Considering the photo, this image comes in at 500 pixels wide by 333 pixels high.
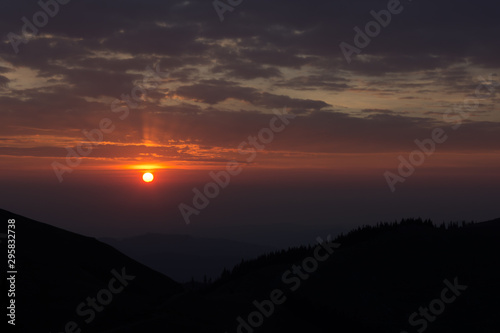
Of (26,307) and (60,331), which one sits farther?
(26,307)

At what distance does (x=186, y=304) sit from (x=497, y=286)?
32843mm

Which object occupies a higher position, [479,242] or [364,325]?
[479,242]

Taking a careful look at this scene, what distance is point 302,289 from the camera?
209 feet

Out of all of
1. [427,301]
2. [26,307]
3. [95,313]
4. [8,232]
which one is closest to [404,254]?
[427,301]

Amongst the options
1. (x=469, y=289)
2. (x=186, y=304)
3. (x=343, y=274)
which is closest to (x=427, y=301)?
(x=469, y=289)

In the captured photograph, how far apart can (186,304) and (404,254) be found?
27.7 metres

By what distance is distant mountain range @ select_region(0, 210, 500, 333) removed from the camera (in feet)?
180

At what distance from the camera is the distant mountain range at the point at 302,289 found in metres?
54.7

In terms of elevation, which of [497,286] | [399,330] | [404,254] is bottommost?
[399,330]

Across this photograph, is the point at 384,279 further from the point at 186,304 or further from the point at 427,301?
the point at 186,304

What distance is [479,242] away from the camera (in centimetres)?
7075

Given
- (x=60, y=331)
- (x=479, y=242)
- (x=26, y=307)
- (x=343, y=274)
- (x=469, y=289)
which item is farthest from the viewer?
(x=479, y=242)

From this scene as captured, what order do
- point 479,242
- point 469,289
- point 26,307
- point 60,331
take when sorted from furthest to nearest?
point 479,242, point 469,289, point 26,307, point 60,331

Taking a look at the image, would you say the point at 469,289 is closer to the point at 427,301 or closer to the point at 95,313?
the point at 427,301
